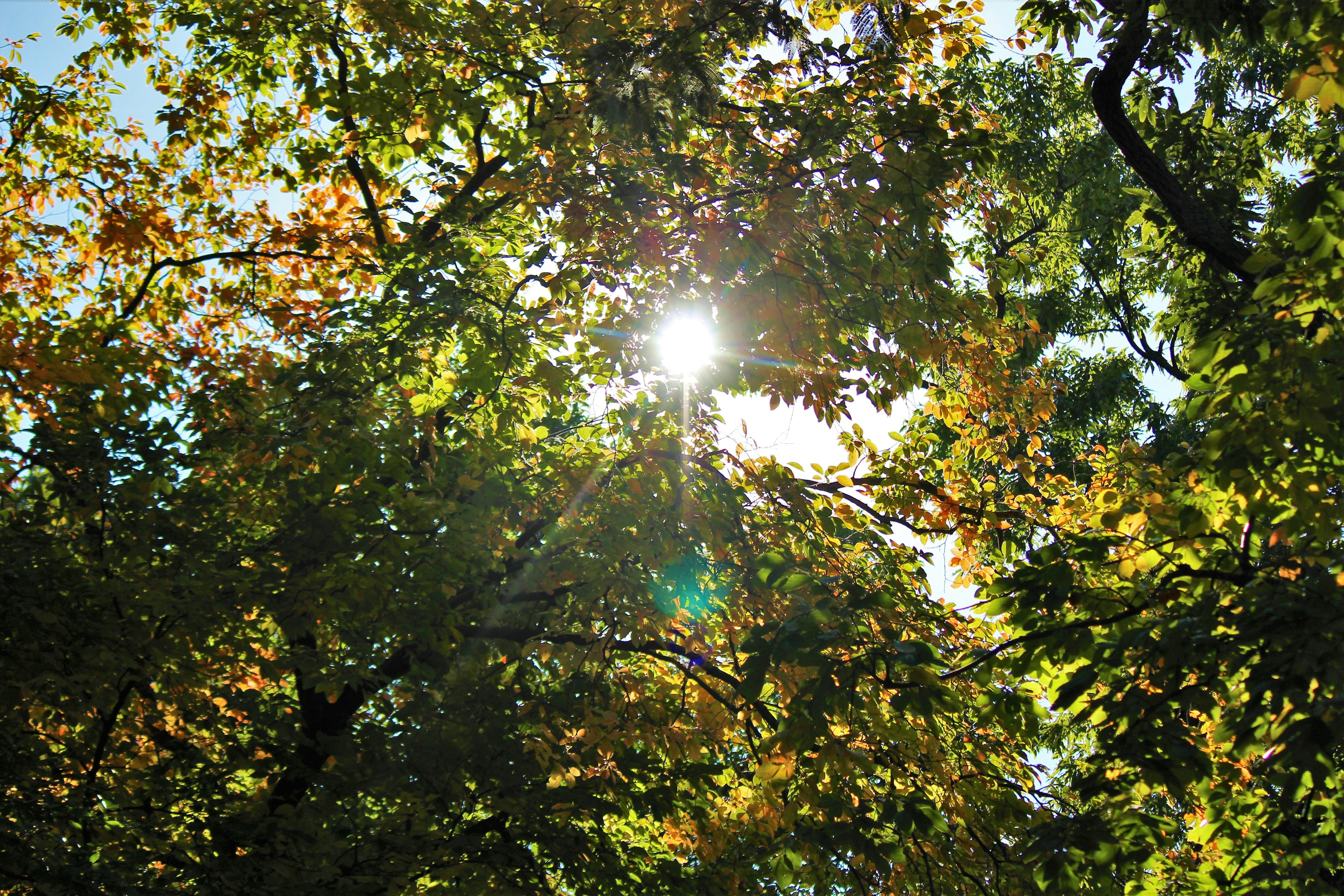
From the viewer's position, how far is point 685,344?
17.9 ft

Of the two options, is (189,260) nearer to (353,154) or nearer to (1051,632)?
(353,154)

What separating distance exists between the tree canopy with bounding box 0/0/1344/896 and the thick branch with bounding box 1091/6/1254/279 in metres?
0.03

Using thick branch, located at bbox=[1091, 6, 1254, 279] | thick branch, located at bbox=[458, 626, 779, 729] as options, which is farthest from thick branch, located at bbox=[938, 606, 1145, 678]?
thick branch, located at bbox=[1091, 6, 1254, 279]

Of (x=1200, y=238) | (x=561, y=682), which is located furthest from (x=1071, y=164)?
(x=561, y=682)

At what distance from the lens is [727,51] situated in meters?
5.98

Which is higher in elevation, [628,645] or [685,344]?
[685,344]

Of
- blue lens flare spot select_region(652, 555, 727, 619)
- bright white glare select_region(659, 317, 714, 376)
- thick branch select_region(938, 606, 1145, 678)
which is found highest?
bright white glare select_region(659, 317, 714, 376)

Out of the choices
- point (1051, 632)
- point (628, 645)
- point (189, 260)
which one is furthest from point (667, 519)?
point (189, 260)

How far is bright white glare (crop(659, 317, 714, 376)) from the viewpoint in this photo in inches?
213

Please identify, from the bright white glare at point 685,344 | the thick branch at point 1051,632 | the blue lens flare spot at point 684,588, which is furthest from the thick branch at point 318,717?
the thick branch at point 1051,632

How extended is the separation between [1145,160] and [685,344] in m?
3.21

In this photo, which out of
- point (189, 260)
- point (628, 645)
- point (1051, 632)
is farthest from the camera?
point (189, 260)

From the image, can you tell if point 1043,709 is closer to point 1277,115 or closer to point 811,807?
point 811,807

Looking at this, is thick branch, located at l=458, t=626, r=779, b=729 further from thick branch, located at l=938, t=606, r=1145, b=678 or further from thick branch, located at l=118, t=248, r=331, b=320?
thick branch, located at l=118, t=248, r=331, b=320
